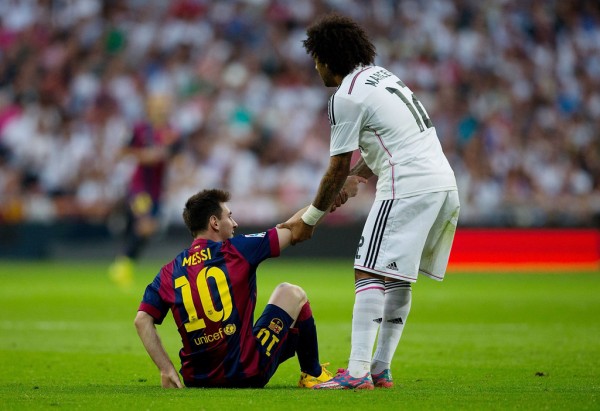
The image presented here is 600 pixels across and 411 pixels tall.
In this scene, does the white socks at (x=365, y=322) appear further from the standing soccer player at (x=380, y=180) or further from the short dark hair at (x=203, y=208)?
the short dark hair at (x=203, y=208)

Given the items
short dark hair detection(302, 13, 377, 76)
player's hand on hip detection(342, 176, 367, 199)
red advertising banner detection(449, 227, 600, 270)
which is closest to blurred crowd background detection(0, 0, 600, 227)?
red advertising banner detection(449, 227, 600, 270)

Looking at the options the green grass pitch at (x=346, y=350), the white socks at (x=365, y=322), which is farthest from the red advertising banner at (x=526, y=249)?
the white socks at (x=365, y=322)

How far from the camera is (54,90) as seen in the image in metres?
25.0

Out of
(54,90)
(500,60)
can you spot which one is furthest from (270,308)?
(500,60)

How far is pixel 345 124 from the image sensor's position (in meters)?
6.70

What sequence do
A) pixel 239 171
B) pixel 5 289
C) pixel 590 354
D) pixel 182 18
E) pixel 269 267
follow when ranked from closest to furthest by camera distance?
pixel 590 354, pixel 5 289, pixel 269 267, pixel 239 171, pixel 182 18

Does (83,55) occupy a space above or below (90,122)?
above

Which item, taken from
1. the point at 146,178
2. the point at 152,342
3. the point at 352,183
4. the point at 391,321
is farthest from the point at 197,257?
the point at 146,178

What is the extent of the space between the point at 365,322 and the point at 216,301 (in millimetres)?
972

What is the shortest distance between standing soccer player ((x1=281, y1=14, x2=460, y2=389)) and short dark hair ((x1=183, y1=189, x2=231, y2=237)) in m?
0.45

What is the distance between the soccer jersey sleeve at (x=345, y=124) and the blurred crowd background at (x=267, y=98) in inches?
647

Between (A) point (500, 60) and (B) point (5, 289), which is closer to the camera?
(B) point (5, 289)

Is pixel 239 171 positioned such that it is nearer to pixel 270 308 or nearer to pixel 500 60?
pixel 500 60

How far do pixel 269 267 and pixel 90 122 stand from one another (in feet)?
18.4
